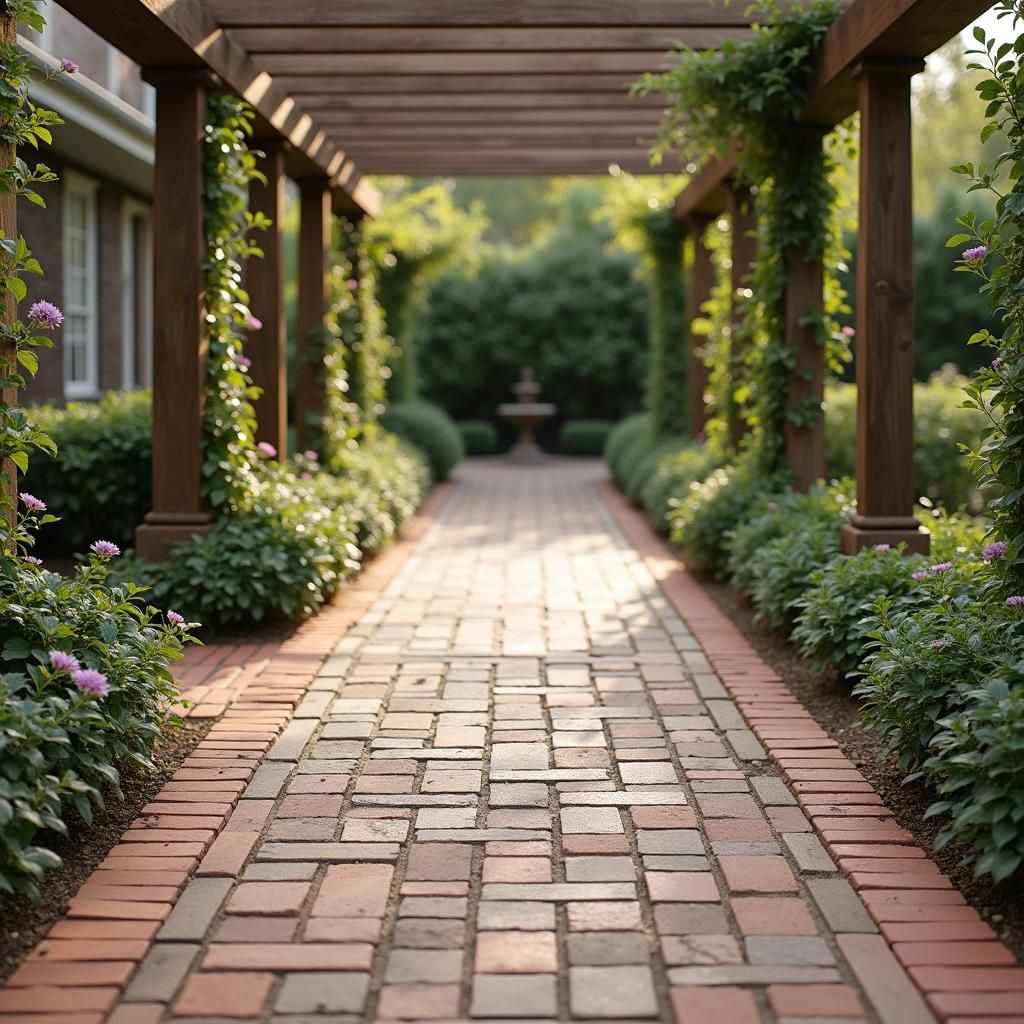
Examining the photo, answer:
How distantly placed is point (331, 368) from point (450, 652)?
4680mm

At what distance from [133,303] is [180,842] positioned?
1064 cm

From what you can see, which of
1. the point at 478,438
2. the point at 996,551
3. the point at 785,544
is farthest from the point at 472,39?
the point at 478,438

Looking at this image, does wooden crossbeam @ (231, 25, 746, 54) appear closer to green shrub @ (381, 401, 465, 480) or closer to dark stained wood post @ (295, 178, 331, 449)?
dark stained wood post @ (295, 178, 331, 449)

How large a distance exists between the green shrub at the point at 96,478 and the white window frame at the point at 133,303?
4707 millimetres

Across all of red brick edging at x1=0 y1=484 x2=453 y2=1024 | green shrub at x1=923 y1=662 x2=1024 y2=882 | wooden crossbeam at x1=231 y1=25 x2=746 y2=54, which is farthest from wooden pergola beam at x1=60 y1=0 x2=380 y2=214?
green shrub at x1=923 y1=662 x2=1024 y2=882

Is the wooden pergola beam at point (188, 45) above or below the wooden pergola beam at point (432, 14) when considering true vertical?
below

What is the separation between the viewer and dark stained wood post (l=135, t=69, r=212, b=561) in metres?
6.35

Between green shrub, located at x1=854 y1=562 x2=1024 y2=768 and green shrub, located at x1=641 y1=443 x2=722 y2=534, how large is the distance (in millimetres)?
5588

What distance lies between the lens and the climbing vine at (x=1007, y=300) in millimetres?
3682

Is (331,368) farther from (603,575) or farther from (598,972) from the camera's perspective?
(598,972)

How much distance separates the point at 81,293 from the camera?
1183cm

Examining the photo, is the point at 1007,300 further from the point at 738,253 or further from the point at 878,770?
the point at 738,253

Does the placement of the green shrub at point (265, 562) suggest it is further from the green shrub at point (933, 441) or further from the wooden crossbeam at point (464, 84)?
the green shrub at point (933, 441)

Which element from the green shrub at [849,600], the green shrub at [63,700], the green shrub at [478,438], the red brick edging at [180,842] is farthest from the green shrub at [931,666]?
the green shrub at [478,438]
